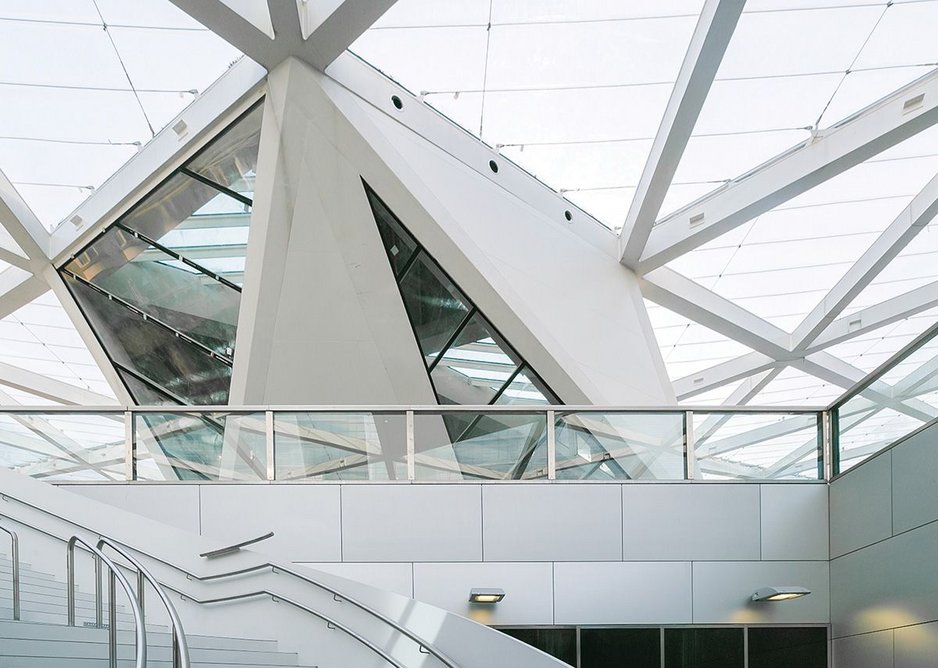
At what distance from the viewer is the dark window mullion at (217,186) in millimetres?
17797

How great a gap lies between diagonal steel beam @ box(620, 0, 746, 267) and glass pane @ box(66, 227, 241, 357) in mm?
8242

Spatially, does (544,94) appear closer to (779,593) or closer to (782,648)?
(779,593)

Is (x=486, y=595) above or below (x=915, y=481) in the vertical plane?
below

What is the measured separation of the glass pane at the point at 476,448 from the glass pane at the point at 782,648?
386cm

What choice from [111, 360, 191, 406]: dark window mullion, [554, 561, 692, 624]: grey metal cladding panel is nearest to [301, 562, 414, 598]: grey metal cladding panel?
→ [554, 561, 692, 624]: grey metal cladding panel

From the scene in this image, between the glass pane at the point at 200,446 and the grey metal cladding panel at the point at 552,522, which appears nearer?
the grey metal cladding panel at the point at 552,522

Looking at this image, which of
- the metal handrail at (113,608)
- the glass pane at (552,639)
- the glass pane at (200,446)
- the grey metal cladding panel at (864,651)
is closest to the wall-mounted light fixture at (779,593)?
the grey metal cladding panel at (864,651)

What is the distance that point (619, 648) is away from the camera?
14055mm

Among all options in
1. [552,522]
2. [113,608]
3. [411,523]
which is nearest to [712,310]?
[552,522]

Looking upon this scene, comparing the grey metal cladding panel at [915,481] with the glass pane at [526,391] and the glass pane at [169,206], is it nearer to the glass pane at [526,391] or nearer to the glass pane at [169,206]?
the glass pane at [526,391]

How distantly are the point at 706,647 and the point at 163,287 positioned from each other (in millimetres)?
13178

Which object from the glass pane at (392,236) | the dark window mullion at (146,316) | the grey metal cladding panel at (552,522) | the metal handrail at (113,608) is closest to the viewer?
the metal handrail at (113,608)

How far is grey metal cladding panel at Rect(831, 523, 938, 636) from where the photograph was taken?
11.3 meters

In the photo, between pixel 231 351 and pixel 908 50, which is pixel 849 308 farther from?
pixel 231 351
